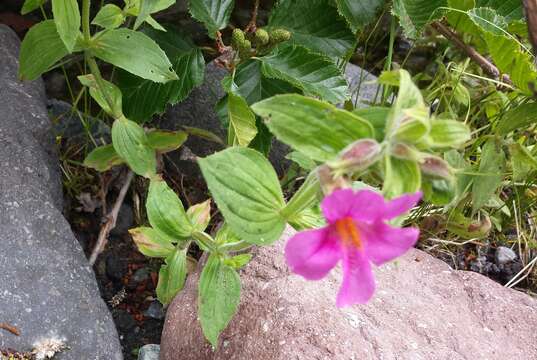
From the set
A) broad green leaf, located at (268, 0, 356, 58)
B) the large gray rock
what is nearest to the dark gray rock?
the large gray rock

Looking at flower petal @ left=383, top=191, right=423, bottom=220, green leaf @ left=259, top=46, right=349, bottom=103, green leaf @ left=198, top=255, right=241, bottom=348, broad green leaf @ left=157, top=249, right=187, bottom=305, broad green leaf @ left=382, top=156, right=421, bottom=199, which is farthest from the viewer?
green leaf @ left=259, top=46, right=349, bottom=103

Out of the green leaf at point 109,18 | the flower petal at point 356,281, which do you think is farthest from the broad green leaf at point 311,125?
the green leaf at point 109,18

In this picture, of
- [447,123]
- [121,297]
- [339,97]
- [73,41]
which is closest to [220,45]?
[339,97]

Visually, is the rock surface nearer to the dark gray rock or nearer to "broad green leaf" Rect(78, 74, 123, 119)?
the dark gray rock

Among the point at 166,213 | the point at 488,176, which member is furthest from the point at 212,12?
the point at 488,176

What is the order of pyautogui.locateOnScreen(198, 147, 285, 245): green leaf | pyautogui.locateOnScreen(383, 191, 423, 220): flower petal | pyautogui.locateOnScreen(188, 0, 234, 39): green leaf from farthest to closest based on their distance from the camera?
pyautogui.locateOnScreen(188, 0, 234, 39): green leaf < pyautogui.locateOnScreen(198, 147, 285, 245): green leaf < pyautogui.locateOnScreen(383, 191, 423, 220): flower petal

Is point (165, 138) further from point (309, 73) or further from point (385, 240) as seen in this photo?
point (385, 240)
